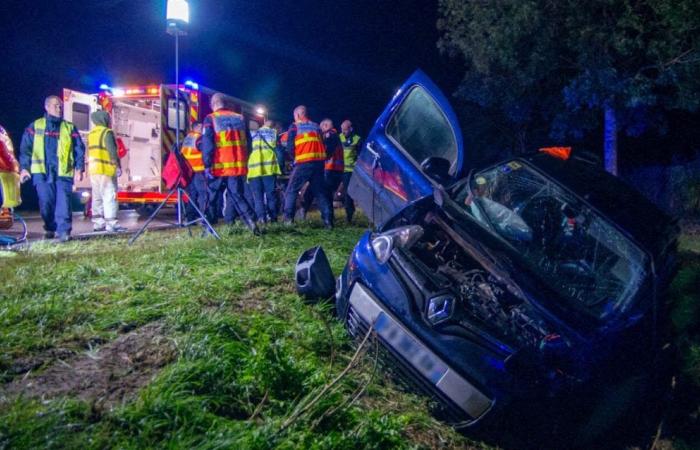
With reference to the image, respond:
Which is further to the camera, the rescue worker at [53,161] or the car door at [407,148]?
the rescue worker at [53,161]

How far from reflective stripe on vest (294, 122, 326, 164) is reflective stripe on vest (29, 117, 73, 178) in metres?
3.07

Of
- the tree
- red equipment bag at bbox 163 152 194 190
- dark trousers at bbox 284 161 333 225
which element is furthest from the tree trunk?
red equipment bag at bbox 163 152 194 190

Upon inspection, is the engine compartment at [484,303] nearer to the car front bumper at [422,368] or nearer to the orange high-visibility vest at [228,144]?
the car front bumper at [422,368]

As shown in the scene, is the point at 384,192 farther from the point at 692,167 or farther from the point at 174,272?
the point at 692,167

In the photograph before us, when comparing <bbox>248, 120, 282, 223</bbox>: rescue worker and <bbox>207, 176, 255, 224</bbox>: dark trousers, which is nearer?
<bbox>207, 176, 255, 224</bbox>: dark trousers

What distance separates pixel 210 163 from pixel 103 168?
1.68 metres

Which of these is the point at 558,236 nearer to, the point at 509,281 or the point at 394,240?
the point at 509,281

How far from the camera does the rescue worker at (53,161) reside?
21.5ft

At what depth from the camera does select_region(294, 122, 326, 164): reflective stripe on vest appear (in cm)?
764

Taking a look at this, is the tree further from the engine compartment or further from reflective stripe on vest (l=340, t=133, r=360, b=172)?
the engine compartment

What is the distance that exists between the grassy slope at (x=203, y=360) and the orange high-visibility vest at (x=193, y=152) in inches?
124

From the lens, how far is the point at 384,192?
486 centimetres

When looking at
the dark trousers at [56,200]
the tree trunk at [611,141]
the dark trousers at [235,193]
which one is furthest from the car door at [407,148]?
the tree trunk at [611,141]

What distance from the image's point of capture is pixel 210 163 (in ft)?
22.4
